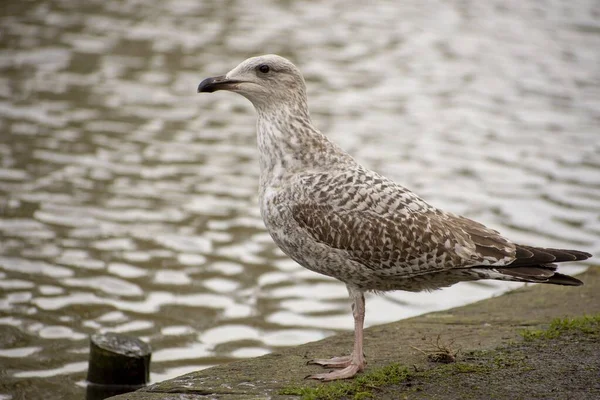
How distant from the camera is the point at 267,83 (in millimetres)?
5617

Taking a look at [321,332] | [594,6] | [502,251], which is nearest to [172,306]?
[321,332]

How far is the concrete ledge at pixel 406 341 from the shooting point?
5016 mm

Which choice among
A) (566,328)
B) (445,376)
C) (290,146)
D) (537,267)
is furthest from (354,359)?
(566,328)

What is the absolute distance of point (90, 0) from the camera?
17312 millimetres

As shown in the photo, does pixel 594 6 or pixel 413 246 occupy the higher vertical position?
pixel 594 6

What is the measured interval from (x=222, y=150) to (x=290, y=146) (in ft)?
20.0

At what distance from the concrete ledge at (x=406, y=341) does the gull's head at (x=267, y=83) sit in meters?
1.64

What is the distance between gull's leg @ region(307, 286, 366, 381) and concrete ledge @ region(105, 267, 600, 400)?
0.08 m

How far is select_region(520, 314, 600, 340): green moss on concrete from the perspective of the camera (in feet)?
18.5

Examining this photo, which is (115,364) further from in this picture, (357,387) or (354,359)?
(357,387)

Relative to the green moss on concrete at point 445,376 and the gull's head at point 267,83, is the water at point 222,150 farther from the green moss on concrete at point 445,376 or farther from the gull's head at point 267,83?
the gull's head at point 267,83

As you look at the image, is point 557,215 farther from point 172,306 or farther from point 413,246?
point 413,246

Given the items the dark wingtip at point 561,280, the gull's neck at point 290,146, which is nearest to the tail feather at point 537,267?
the dark wingtip at point 561,280

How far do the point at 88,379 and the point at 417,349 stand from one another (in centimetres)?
255
